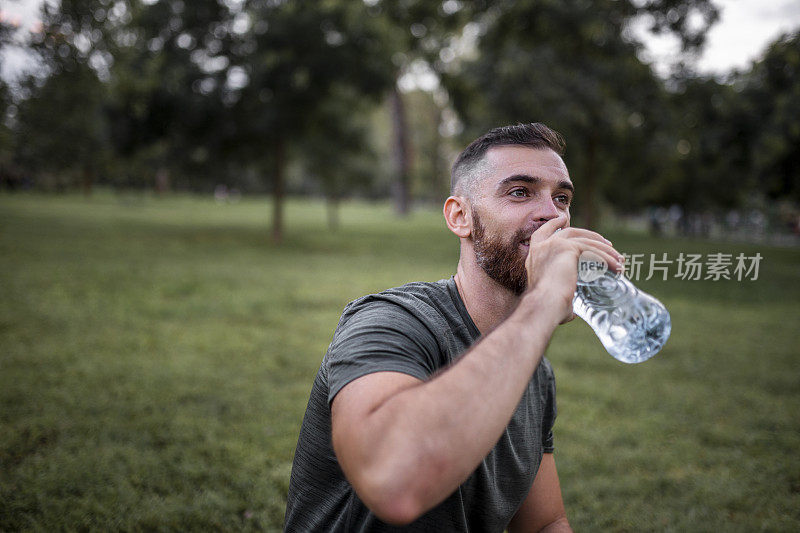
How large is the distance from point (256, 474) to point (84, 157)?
13.1 metres

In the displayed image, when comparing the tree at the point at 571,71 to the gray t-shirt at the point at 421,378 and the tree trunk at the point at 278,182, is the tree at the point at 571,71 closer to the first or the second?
the tree trunk at the point at 278,182

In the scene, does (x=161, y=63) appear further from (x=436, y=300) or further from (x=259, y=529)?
(x=436, y=300)

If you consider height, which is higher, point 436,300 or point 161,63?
point 161,63

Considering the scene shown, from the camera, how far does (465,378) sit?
3.95 ft

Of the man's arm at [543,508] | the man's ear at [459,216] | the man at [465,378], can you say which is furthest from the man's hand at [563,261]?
the man's arm at [543,508]

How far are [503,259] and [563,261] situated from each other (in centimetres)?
39

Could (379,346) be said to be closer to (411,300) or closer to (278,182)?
(411,300)

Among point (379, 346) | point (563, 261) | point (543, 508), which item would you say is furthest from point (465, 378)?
point (543, 508)

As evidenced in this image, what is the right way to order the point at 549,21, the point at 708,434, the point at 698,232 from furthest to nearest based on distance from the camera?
the point at 698,232
the point at 549,21
the point at 708,434

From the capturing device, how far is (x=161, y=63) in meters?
14.9

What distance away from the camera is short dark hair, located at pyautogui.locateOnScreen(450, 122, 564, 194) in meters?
1.91

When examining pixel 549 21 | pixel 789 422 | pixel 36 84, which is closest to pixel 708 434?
pixel 789 422

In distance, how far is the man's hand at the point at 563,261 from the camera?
1366 mm

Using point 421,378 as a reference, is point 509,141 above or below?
above
